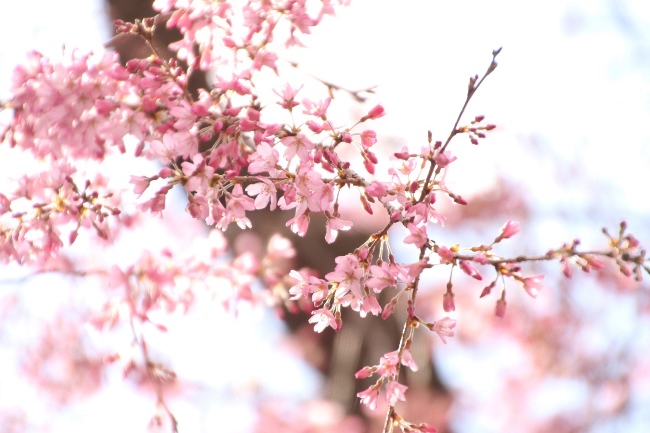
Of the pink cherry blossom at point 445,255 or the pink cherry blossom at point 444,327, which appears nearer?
the pink cherry blossom at point 445,255

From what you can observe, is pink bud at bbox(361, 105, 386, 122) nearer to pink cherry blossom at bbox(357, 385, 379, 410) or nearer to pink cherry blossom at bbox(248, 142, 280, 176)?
pink cherry blossom at bbox(248, 142, 280, 176)

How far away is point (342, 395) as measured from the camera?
3.75m

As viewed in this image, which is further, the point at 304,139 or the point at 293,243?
the point at 293,243

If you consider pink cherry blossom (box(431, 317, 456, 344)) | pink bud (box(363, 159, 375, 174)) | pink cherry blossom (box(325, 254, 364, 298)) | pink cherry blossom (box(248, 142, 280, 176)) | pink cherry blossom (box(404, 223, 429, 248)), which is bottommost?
pink cherry blossom (box(325, 254, 364, 298))

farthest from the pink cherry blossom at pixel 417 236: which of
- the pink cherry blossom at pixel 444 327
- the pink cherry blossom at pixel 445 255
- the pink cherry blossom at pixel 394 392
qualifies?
the pink cherry blossom at pixel 394 392

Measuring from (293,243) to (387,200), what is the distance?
8.20ft

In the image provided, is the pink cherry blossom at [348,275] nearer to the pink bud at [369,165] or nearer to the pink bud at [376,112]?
the pink bud at [369,165]

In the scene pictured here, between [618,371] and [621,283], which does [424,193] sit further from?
[621,283]

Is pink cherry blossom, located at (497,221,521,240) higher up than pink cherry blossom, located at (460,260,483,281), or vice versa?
pink cherry blossom, located at (497,221,521,240)

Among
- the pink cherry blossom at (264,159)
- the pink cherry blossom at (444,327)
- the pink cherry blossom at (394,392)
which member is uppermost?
the pink cherry blossom at (264,159)

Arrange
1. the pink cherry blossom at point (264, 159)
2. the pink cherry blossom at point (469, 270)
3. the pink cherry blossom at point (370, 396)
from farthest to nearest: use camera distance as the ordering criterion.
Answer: the pink cherry blossom at point (370, 396) < the pink cherry blossom at point (264, 159) < the pink cherry blossom at point (469, 270)

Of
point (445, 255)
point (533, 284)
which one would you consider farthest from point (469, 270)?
point (533, 284)

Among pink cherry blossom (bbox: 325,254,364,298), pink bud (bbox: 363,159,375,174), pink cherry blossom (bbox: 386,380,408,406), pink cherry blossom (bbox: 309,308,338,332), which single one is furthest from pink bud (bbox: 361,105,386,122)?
pink cherry blossom (bbox: 386,380,408,406)

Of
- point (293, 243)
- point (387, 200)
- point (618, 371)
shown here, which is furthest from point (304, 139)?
point (618, 371)
